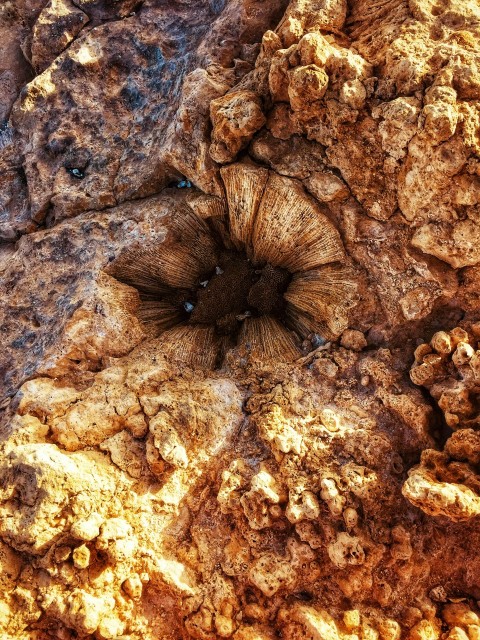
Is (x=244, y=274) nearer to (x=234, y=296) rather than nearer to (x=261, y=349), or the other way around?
(x=234, y=296)

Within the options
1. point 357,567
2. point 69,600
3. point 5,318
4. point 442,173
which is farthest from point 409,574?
point 5,318

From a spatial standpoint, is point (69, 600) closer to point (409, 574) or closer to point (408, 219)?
point (409, 574)

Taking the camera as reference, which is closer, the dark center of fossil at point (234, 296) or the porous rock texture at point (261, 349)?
the porous rock texture at point (261, 349)

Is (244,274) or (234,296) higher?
(244,274)

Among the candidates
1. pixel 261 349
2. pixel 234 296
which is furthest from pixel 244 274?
pixel 261 349

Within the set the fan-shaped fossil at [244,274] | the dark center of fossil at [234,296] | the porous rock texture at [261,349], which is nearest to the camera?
the porous rock texture at [261,349]

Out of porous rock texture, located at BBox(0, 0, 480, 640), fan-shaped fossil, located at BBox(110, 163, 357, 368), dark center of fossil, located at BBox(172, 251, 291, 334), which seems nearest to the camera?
porous rock texture, located at BBox(0, 0, 480, 640)

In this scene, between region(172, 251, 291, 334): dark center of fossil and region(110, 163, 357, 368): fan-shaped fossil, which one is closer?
region(110, 163, 357, 368): fan-shaped fossil

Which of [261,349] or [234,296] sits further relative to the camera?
[234,296]
